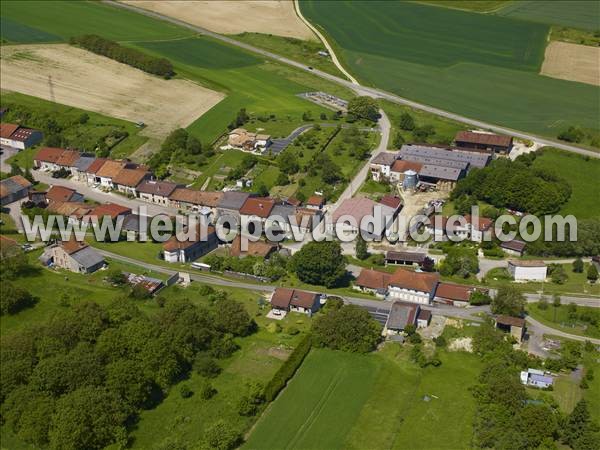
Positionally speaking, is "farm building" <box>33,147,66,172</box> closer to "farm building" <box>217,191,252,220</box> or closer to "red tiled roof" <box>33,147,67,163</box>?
"red tiled roof" <box>33,147,67,163</box>

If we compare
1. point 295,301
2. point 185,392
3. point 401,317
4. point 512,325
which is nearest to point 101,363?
point 185,392

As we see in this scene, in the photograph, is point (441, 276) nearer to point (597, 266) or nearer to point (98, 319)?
point (597, 266)

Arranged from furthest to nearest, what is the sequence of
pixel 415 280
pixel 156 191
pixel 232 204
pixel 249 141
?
pixel 249 141 → pixel 156 191 → pixel 232 204 → pixel 415 280

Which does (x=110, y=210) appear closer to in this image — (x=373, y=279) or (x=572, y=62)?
(x=373, y=279)

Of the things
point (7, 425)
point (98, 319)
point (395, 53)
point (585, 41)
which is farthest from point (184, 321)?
point (585, 41)

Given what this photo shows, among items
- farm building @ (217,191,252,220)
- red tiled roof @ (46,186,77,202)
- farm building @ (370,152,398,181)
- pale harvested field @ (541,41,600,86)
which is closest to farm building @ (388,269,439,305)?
farm building @ (217,191,252,220)

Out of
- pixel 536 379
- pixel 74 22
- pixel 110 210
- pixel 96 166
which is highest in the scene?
pixel 74 22
